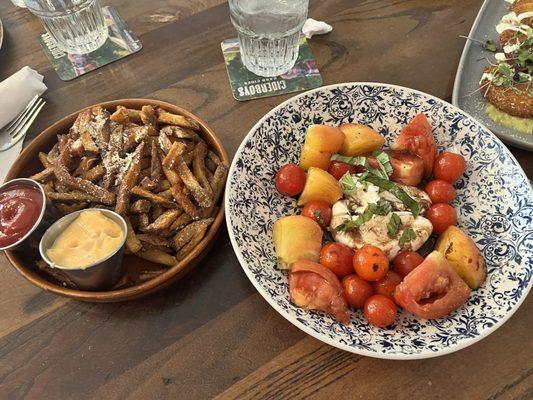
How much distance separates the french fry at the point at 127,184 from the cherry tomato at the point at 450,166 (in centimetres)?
107

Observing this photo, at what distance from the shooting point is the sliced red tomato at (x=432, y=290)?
1284mm

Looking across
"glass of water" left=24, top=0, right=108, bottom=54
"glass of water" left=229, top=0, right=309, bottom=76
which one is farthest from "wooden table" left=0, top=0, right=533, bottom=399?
"glass of water" left=24, top=0, right=108, bottom=54

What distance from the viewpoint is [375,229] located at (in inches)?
57.6

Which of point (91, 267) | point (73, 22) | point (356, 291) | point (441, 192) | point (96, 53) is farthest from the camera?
point (96, 53)

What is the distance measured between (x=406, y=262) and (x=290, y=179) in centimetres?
48

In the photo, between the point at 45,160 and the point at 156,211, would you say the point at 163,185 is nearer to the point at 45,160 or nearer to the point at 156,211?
the point at 156,211

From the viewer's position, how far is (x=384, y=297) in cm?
134

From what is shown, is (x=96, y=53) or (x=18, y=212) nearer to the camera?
(x=18, y=212)

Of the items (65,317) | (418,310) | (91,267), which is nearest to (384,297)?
(418,310)

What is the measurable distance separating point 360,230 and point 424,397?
1.73ft

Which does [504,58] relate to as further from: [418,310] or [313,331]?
[313,331]

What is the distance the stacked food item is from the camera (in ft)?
6.26

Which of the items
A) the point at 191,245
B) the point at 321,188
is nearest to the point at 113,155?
the point at 191,245

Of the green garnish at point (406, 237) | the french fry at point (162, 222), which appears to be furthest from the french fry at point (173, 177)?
the green garnish at point (406, 237)
